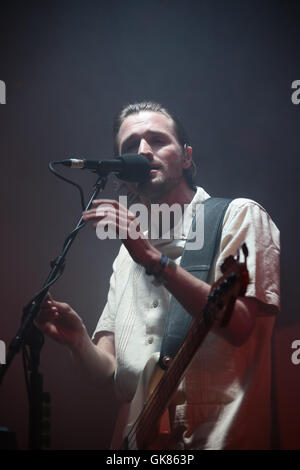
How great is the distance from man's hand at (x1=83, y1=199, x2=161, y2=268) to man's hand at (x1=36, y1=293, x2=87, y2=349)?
1.22ft

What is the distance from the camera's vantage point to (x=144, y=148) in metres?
1.63

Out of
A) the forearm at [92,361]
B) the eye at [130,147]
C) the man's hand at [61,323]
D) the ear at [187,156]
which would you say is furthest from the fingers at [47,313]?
the ear at [187,156]

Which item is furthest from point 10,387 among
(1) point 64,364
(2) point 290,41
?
(2) point 290,41

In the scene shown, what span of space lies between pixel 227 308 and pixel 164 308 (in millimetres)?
534

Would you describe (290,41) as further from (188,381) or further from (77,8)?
(188,381)

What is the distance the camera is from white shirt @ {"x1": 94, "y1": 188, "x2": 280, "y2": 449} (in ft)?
4.12

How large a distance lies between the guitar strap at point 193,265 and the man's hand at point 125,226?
0.88 ft

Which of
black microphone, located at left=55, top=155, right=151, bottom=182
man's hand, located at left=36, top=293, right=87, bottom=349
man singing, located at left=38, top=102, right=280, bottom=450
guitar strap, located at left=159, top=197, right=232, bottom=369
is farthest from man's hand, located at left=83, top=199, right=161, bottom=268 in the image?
man's hand, located at left=36, top=293, right=87, bottom=349

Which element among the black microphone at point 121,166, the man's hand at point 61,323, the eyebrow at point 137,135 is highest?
the eyebrow at point 137,135

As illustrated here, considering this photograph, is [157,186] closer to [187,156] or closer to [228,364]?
[187,156]

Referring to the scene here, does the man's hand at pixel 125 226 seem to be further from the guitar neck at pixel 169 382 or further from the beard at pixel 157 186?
the beard at pixel 157 186

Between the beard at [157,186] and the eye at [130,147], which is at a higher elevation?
the eye at [130,147]

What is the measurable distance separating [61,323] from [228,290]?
2.25 feet

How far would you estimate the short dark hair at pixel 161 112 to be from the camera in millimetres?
1830
